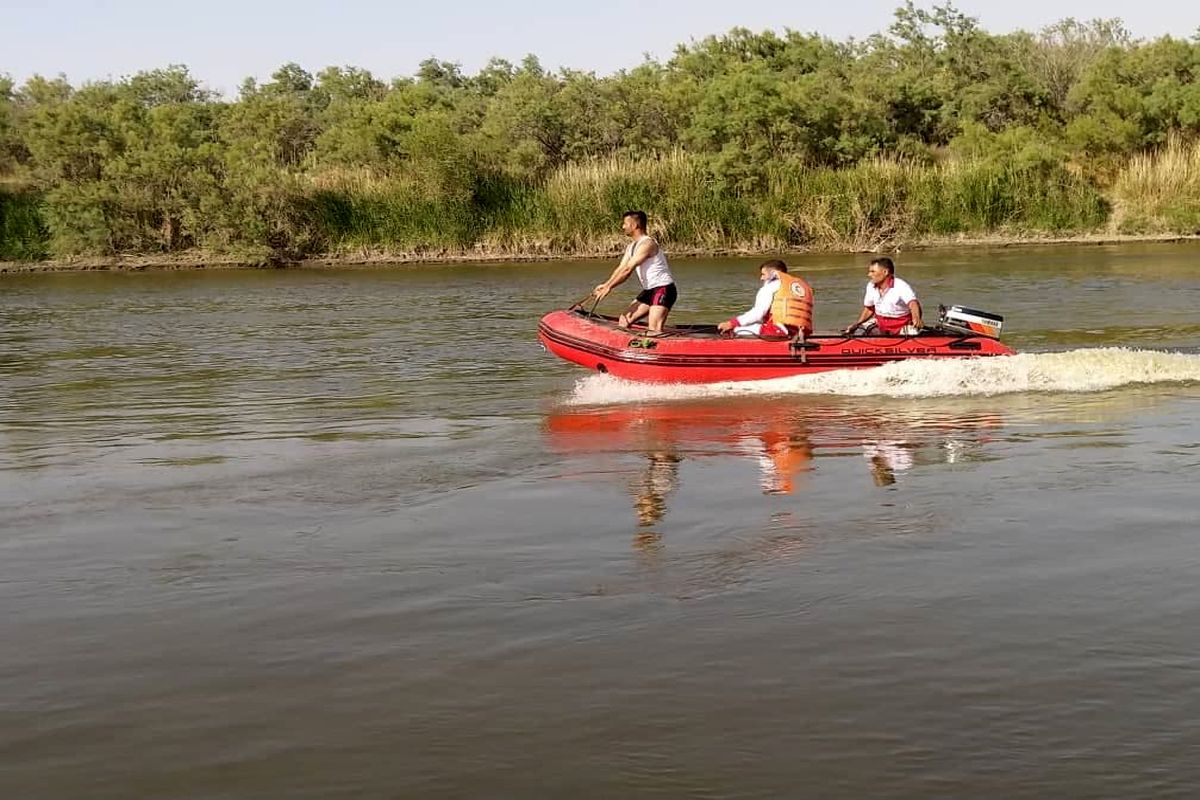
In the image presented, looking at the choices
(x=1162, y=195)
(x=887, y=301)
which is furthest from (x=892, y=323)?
(x=1162, y=195)

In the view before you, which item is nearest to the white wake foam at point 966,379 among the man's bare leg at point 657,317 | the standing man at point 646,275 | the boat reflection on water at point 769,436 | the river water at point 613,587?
the river water at point 613,587

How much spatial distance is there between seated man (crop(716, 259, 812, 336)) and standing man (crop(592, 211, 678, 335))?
71 cm

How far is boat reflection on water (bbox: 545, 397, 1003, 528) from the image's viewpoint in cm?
909

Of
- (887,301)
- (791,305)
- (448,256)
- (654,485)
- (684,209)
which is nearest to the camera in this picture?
(654,485)

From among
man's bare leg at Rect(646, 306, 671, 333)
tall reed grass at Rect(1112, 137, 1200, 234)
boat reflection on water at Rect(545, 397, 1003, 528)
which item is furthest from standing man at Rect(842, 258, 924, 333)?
tall reed grass at Rect(1112, 137, 1200, 234)

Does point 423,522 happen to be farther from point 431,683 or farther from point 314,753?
point 314,753

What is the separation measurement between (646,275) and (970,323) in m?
2.89

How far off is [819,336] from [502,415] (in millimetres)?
2905

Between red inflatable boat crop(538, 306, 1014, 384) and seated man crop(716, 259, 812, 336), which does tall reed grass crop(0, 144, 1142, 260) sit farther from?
red inflatable boat crop(538, 306, 1014, 384)

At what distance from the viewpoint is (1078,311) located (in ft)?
64.2

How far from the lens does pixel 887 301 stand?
13312 millimetres

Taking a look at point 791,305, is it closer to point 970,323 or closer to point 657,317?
point 657,317

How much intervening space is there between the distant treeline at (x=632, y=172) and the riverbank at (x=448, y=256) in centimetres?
26

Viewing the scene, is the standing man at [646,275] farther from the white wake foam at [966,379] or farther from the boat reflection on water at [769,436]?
the boat reflection on water at [769,436]
